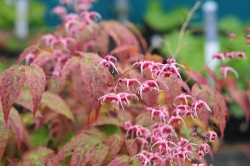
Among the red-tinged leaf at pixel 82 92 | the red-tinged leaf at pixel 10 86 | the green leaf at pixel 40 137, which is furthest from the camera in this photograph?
the green leaf at pixel 40 137

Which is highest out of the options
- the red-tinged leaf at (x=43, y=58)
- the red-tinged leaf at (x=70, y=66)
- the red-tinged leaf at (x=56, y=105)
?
the red-tinged leaf at (x=43, y=58)

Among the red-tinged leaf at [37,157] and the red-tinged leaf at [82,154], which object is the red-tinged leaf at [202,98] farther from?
the red-tinged leaf at [37,157]

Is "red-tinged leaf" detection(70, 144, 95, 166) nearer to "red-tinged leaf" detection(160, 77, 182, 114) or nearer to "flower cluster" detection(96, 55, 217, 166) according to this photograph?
"flower cluster" detection(96, 55, 217, 166)

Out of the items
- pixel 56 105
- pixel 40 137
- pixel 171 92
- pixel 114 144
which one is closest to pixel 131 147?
pixel 114 144

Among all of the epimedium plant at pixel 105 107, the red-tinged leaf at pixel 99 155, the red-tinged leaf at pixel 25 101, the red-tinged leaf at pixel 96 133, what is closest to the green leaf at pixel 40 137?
the epimedium plant at pixel 105 107

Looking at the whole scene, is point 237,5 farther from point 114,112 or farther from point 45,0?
point 114,112

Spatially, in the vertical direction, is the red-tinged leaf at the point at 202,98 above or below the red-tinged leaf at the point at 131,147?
above

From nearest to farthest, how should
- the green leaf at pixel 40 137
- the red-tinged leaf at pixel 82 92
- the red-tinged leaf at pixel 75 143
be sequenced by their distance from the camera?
the red-tinged leaf at pixel 75 143, the red-tinged leaf at pixel 82 92, the green leaf at pixel 40 137

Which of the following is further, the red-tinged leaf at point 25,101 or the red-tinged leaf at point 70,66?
the red-tinged leaf at point 25,101
